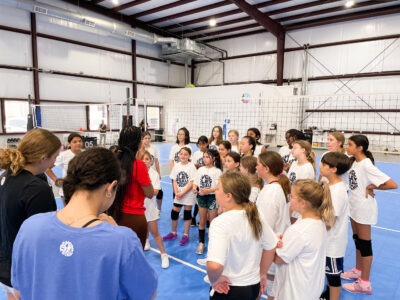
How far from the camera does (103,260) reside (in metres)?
0.88

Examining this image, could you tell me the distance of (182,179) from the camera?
12.8ft

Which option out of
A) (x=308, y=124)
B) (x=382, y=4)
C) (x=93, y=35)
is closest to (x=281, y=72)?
(x=308, y=124)

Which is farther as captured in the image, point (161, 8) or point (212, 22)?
point (212, 22)

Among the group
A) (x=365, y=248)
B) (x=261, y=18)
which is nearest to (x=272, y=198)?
(x=365, y=248)

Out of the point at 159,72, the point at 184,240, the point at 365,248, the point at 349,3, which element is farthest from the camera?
the point at 159,72

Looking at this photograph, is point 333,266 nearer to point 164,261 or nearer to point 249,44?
point 164,261

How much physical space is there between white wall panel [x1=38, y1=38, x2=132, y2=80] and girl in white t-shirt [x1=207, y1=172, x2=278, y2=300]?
45.8ft

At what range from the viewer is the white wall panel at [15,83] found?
1154 cm

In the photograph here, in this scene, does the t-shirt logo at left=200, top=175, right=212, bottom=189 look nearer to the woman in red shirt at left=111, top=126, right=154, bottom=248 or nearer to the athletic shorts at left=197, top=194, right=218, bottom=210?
the athletic shorts at left=197, top=194, right=218, bottom=210

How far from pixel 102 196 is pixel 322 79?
15.9m

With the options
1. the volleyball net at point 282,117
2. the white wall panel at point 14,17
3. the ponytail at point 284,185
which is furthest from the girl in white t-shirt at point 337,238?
the white wall panel at point 14,17

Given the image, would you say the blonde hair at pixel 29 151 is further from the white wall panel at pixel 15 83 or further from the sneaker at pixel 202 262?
the white wall panel at pixel 15 83

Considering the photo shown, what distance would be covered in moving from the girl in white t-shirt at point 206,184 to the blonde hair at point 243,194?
1796mm

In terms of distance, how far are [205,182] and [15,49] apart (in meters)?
12.5
